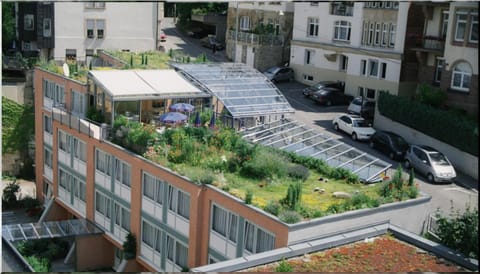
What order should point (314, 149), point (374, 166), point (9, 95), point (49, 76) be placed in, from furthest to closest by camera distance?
point (9, 95) < point (49, 76) < point (314, 149) < point (374, 166)

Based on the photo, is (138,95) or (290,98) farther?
(290,98)

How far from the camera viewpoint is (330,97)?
2050 centimetres

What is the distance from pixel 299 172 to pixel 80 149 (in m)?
6.55

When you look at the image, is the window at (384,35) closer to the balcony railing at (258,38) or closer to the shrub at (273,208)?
the balcony railing at (258,38)

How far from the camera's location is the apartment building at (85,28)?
23375mm

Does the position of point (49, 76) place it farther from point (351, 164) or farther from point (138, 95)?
point (351, 164)

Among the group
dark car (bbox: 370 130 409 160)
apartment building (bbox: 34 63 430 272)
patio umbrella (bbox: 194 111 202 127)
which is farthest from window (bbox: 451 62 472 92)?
patio umbrella (bbox: 194 111 202 127)

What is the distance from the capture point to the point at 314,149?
12453 millimetres

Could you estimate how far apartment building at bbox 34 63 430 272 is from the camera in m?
9.38

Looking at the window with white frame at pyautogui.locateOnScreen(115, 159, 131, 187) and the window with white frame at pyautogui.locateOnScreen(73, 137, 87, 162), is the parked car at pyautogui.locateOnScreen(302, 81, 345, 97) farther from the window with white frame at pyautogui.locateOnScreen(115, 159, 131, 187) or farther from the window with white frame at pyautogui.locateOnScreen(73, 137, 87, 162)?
the window with white frame at pyautogui.locateOnScreen(115, 159, 131, 187)

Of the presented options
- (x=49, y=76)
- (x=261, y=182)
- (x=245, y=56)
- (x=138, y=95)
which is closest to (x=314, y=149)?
(x=261, y=182)

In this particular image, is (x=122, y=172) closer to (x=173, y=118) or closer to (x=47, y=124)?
(x=173, y=118)

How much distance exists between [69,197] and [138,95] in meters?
3.85

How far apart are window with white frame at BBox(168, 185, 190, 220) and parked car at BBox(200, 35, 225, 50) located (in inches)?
707
